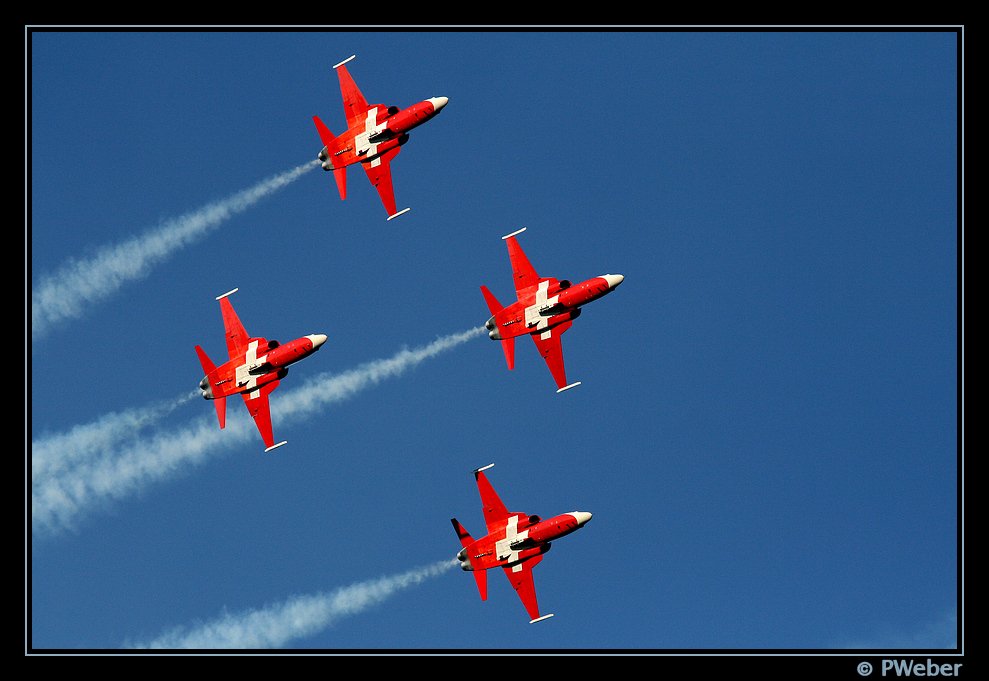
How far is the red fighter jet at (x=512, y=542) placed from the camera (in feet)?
346

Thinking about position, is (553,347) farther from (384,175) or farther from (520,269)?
(384,175)

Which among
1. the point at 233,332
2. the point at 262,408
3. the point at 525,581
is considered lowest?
the point at 525,581

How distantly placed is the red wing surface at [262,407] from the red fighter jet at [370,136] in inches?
521

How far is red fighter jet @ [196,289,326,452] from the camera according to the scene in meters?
107

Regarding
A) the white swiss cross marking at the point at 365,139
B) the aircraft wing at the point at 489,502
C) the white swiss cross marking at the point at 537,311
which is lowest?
the aircraft wing at the point at 489,502

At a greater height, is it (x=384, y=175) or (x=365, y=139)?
(x=365, y=139)

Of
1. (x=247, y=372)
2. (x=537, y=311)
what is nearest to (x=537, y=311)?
(x=537, y=311)

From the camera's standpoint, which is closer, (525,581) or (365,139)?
(525,581)

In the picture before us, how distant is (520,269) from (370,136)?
1292cm

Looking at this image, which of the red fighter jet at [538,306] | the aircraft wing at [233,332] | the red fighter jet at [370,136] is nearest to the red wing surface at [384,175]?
the red fighter jet at [370,136]

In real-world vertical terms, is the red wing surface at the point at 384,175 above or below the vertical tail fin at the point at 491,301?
Answer: above

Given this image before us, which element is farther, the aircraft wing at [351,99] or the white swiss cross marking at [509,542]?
the aircraft wing at [351,99]

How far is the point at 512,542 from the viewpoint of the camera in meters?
106

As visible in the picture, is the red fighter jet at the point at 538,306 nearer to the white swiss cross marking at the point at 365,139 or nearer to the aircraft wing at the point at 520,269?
the aircraft wing at the point at 520,269
